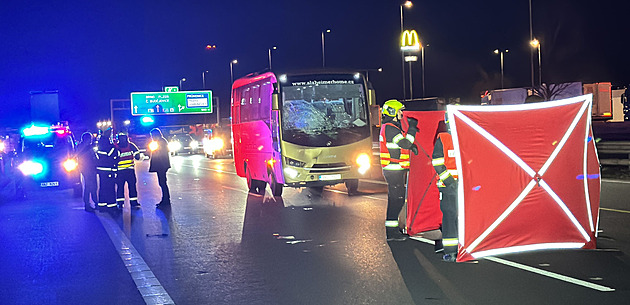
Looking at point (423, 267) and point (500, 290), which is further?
point (423, 267)

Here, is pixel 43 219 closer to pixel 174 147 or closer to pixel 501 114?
pixel 501 114

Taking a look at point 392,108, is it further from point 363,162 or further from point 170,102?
point 170,102

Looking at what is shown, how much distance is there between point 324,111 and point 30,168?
8.34 metres

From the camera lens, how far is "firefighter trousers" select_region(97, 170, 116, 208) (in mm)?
16062

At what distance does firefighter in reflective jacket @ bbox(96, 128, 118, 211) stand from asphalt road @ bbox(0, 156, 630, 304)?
1.15 meters

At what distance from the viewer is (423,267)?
8430 millimetres

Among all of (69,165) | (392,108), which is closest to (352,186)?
(69,165)

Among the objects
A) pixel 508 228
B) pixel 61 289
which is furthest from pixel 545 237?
pixel 61 289

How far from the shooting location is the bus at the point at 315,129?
1734cm

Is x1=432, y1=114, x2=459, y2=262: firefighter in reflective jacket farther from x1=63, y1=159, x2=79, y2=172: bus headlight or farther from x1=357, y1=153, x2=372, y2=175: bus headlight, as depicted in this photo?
x1=63, y1=159, x2=79, y2=172: bus headlight

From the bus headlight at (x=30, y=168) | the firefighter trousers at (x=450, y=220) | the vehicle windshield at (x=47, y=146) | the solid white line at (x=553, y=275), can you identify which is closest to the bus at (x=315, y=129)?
the vehicle windshield at (x=47, y=146)

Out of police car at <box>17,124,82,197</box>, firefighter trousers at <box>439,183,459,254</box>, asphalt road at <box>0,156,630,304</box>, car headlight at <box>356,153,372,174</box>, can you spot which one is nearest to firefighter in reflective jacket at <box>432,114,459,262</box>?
firefighter trousers at <box>439,183,459,254</box>

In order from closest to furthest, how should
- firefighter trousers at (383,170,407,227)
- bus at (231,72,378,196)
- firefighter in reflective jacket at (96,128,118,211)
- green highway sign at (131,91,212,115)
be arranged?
1. firefighter trousers at (383,170,407,227)
2. firefighter in reflective jacket at (96,128,118,211)
3. bus at (231,72,378,196)
4. green highway sign at (131,91,212,115)

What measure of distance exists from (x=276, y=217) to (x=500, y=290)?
7.27 metres
